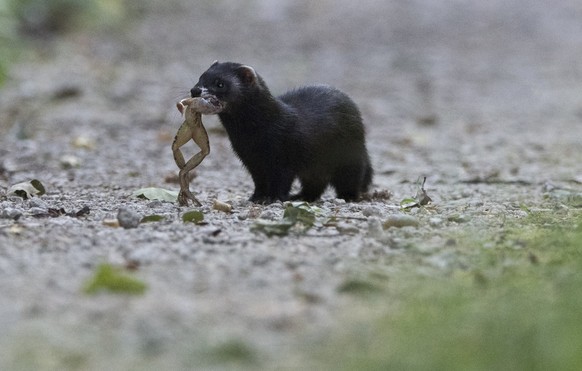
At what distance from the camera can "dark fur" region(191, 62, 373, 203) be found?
6230 mm

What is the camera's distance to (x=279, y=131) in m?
6.28

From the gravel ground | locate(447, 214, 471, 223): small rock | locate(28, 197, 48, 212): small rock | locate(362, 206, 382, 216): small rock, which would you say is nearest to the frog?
the gravel ground

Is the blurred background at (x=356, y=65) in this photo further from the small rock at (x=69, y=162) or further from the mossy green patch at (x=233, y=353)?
the mossy green patch at (x=233, y=353)

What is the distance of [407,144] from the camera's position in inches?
388

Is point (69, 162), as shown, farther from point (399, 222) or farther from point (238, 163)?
point (399, 222)

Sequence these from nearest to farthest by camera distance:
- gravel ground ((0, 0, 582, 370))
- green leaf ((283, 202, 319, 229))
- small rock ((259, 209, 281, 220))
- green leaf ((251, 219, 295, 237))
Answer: gravel ground ((0, 0, 582, 370)), green leaf ((251, 219, 295, 237)), green leaf ((283, 202, 319, 229)), small rock ((259, 209, 281, 220))

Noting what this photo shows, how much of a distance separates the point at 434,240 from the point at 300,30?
48.3ft

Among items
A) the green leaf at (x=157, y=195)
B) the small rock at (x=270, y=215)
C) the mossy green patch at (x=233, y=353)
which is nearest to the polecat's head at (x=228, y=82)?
the green leaf at (x=157, y=195)

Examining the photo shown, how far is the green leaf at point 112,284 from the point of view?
352 centimetres

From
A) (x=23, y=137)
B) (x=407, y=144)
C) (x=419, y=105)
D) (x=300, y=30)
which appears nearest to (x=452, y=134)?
(x=407, y=144)

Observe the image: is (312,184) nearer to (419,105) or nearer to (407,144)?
(407,144)

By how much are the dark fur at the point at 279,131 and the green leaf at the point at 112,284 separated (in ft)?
8.64

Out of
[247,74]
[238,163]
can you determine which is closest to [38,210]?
[247,74]

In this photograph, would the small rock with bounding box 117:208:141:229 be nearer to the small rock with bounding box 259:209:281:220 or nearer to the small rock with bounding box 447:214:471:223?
the small rock with bounding box 259:209:281:220
